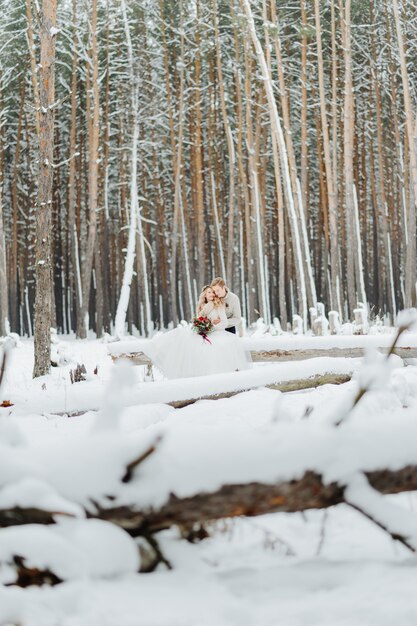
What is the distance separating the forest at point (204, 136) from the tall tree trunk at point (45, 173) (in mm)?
6411

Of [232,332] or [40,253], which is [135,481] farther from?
[40,253]

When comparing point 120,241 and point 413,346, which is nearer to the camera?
point 413,346

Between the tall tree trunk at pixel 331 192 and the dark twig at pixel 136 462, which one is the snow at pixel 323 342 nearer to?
the dark twig at pixel 136 462

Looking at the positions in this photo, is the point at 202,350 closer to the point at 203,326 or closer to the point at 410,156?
the point at 203,326

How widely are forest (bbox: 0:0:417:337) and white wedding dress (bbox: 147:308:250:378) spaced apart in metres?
6.77

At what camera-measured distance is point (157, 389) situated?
189 inches

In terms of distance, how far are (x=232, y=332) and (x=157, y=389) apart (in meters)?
2.83

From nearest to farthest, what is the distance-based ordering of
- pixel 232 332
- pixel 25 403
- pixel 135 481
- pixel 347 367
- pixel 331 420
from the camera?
pixel 135 481 < pixel 331 420 < pixel 25 403 < pixel 347 367 < pixel 232 332

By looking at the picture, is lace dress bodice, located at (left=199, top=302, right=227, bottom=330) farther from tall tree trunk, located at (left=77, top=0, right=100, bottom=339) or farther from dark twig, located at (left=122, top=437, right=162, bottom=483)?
tall tree trunk, located at (left=77, top=0, right=100, bottom=339)

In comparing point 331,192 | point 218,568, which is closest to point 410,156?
point 331,192

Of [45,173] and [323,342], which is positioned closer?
[323,342]

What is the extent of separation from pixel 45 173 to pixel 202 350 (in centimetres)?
327

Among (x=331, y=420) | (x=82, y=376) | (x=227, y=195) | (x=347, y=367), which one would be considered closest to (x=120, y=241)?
(x=227, y=195)

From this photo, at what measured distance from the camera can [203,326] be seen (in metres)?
7.12
